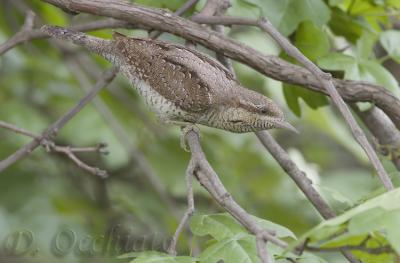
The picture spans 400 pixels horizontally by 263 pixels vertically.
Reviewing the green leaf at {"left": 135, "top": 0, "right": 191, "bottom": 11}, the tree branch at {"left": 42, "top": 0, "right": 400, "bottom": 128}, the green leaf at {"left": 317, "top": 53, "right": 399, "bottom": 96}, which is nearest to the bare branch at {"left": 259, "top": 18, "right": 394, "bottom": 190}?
the tree branch at {"left": 42, "top": 0, "right": 400, "bottom": 128}

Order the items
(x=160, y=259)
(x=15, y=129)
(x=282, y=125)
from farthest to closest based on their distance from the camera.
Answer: (x=15, y=129), (x=282, y=125), (x=160, y=259)

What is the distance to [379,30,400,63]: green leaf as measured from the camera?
3.14 metres

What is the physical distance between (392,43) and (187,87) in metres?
1.02

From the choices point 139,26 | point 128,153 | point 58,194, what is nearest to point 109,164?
point 128,153

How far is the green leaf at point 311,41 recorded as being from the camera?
3.03m

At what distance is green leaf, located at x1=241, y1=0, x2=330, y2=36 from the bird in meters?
0.46

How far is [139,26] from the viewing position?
2.86 m

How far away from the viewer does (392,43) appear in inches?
125

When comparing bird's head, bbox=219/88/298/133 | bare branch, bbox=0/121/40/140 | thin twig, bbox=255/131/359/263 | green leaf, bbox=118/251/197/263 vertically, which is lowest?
green leaf, bbox=118/251/197/263

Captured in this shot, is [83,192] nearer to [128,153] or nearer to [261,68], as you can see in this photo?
[128,153]

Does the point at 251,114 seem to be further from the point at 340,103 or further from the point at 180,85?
the point at 340,103

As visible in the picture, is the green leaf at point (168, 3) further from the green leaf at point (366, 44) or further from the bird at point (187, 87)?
the green leaf at point (366, 44)

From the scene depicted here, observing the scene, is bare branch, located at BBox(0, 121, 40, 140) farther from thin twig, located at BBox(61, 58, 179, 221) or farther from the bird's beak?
thin twig, located at BBox(61, 58, 179, 221)

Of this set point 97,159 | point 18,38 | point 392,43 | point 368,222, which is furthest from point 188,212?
point 97,159
